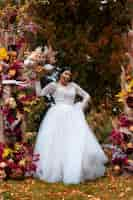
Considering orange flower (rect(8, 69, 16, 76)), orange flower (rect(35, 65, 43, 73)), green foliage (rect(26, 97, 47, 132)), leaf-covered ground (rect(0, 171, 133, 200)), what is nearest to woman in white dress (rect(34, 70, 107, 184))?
leaf-covered ground (rect(0, 171, 133, 200))

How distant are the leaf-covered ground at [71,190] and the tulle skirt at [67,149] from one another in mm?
217

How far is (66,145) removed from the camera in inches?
400

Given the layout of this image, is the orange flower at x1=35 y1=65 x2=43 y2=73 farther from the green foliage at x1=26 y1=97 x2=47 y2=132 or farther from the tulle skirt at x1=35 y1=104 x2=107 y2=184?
the green foliage at x1=26 y1=97 x2=47 y2=132

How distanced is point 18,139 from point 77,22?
538cm

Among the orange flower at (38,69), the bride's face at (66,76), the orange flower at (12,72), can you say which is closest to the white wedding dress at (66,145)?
the bride's face at (66,76)

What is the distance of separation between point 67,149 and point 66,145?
0.07m

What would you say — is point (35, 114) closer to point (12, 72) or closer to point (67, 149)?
point (67, 149)

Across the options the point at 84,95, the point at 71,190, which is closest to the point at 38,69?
the point at 84,95

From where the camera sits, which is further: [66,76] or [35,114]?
[35,114]

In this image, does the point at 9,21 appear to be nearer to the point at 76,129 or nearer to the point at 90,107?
the point at 76,129

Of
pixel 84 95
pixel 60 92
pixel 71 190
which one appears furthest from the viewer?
pixel 84 95

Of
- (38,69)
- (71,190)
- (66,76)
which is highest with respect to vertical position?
(38,69)

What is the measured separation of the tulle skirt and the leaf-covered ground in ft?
0.71

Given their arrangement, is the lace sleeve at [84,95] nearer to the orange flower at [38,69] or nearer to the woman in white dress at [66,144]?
the woman in white dress at [66,144]
